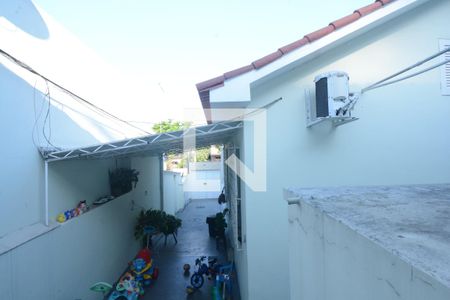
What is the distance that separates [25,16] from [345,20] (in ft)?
19.5

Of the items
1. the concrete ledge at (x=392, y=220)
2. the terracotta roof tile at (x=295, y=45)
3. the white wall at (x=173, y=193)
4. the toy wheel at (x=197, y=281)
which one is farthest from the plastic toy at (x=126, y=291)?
the white wall at (x=173, y=193)

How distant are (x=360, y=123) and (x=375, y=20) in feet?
6.07

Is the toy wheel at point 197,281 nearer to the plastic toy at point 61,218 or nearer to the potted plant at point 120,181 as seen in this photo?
the potted plant at point 120,181

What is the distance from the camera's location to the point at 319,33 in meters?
4.67

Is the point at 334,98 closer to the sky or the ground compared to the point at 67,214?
closer to the sky

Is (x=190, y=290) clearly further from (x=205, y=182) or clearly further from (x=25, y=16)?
(x=205, y=182)

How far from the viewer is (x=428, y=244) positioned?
1.35m

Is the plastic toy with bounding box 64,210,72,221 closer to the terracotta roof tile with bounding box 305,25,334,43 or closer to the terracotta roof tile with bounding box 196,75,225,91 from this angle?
the terracotta roof tile with bounding box 196,75,225,91

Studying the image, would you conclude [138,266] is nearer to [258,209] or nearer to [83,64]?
[258,209]

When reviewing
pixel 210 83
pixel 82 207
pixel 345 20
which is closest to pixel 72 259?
pixel 82 207

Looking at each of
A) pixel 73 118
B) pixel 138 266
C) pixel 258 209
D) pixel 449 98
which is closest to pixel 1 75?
pixel 73 118

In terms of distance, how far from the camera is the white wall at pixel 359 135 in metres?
4.99

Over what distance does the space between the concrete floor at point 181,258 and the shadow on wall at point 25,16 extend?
23.4ft

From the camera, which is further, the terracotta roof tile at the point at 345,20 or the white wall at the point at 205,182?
the white wall at the point at 205,182
